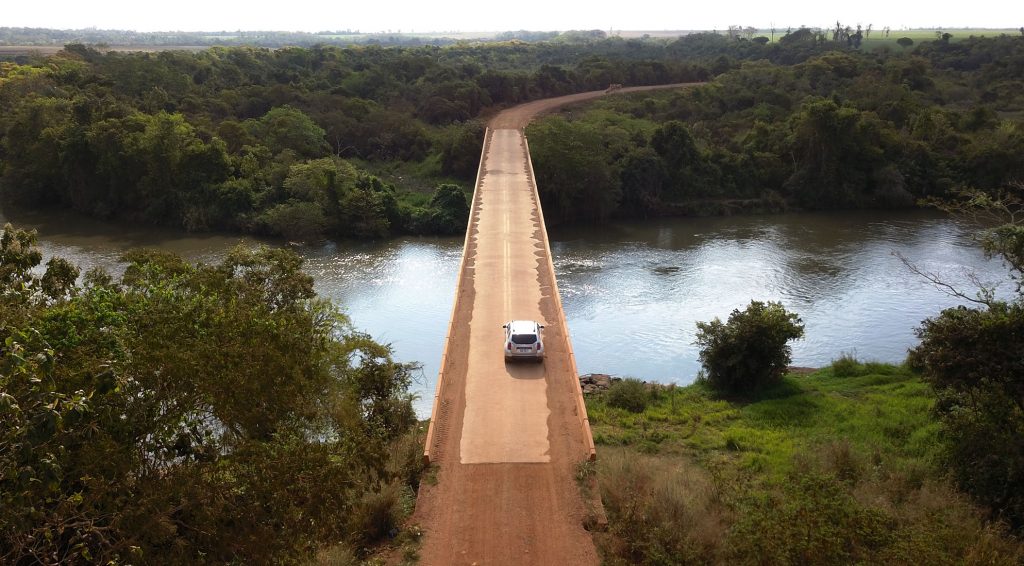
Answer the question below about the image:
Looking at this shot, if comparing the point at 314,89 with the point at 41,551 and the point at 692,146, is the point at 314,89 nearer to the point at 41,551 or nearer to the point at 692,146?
the point at 692,146

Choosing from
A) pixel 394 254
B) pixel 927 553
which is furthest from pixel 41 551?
pixel 394 254

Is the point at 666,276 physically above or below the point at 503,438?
below

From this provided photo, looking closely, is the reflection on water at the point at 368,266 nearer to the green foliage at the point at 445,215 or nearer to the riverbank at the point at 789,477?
the green foliage at the point at 445,215

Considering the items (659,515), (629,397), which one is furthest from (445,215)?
(659,515)

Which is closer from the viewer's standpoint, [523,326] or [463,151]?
[523,326]

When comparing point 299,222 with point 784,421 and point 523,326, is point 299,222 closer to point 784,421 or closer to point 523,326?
point 523,326

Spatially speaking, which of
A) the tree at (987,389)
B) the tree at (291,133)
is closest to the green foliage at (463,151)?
the tree at (291,133)

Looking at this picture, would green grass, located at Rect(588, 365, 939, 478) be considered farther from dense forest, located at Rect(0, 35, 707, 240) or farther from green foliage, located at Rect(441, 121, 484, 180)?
green foliage, located at Rect(441, 121, 484, 180)
